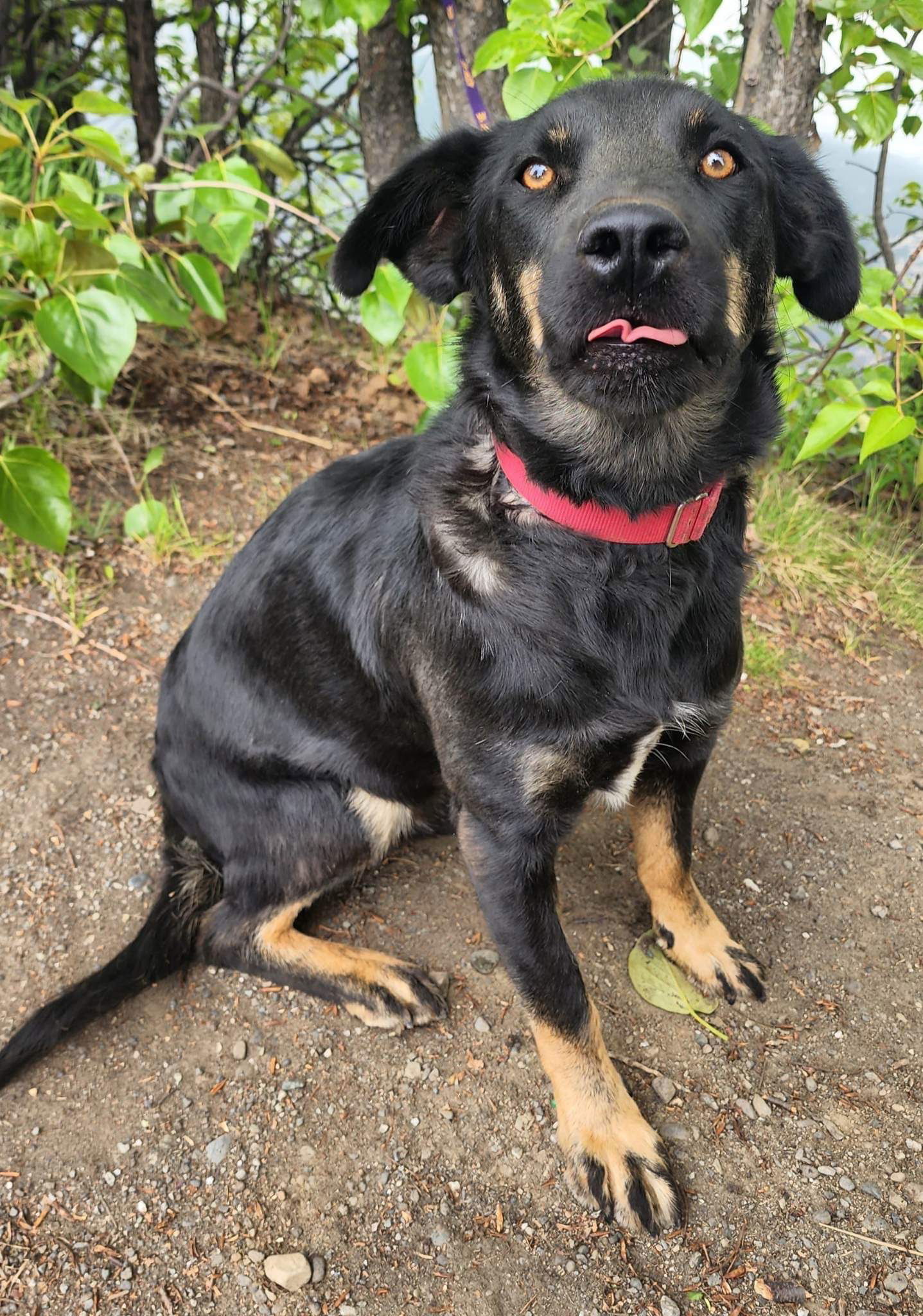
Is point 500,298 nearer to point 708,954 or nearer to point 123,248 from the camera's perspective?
point 708,954

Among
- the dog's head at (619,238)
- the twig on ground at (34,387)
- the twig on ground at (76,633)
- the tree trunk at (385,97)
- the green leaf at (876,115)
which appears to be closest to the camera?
the dog's head at (619,238)

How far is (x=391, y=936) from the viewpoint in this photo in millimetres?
2812

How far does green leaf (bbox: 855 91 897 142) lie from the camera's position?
313 cm

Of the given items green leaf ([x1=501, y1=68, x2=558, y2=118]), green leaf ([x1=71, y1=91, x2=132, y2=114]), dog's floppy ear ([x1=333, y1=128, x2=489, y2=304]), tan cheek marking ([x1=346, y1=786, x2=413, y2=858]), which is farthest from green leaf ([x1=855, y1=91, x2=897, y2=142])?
tan cheek marking ([x1=346, y1=786, x2=413, y2=858])

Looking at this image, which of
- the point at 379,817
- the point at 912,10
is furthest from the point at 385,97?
the point at 379,817

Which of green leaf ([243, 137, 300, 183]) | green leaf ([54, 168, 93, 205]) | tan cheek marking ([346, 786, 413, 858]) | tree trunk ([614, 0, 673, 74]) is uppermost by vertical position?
tree trunk ([614, 0, 673, 74])

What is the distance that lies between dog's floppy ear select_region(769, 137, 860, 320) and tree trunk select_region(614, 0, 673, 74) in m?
2.40

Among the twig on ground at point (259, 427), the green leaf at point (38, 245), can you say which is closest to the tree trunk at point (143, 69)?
→ the twig on ground at point (259, 427)

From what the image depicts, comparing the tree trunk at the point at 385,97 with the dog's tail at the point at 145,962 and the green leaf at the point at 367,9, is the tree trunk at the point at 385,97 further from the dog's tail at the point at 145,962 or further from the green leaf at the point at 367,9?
the dog's tail at the point at 145,962

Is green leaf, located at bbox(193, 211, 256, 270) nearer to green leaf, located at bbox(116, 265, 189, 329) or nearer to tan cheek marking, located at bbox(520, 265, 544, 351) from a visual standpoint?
green leaf, located at bbox(116, 265, 189, 329)

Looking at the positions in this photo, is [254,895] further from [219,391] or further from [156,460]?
[219,391]

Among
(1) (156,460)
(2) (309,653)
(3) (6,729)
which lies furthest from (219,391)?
(2) (309,653)

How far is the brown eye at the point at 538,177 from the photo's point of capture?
78.1 inches

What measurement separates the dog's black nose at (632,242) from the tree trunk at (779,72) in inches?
95.3
